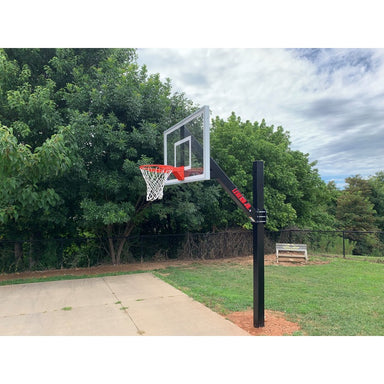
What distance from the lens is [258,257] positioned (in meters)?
4.69

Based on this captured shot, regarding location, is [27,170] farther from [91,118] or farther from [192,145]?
[192,145]

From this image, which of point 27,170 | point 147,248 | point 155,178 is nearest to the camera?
point 27,170

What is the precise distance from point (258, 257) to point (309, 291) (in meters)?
2.72

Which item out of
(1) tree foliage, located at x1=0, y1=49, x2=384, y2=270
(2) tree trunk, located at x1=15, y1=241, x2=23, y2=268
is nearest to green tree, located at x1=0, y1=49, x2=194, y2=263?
(1) tree foliage, located at x1=0, y1=49, x2=384, y2=270

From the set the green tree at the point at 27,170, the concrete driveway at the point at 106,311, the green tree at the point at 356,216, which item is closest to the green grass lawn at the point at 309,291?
the concrete driveway at the point at 106,311

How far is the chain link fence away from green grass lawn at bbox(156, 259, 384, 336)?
1830mm


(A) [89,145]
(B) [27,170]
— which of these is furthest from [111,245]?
(B) [27,170]

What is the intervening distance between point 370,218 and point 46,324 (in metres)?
28.2

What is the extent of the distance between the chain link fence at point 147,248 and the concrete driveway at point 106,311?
2.44 meters

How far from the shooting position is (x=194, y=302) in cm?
579

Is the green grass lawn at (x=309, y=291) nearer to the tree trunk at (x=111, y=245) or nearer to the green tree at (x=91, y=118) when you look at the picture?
the tree trunk at (x=111, y=245)

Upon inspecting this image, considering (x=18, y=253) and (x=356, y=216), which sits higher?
(x=356, y=216)

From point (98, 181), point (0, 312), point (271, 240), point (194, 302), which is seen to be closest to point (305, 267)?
point (271, 240)

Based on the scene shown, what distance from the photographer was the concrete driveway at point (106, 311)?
448cm
